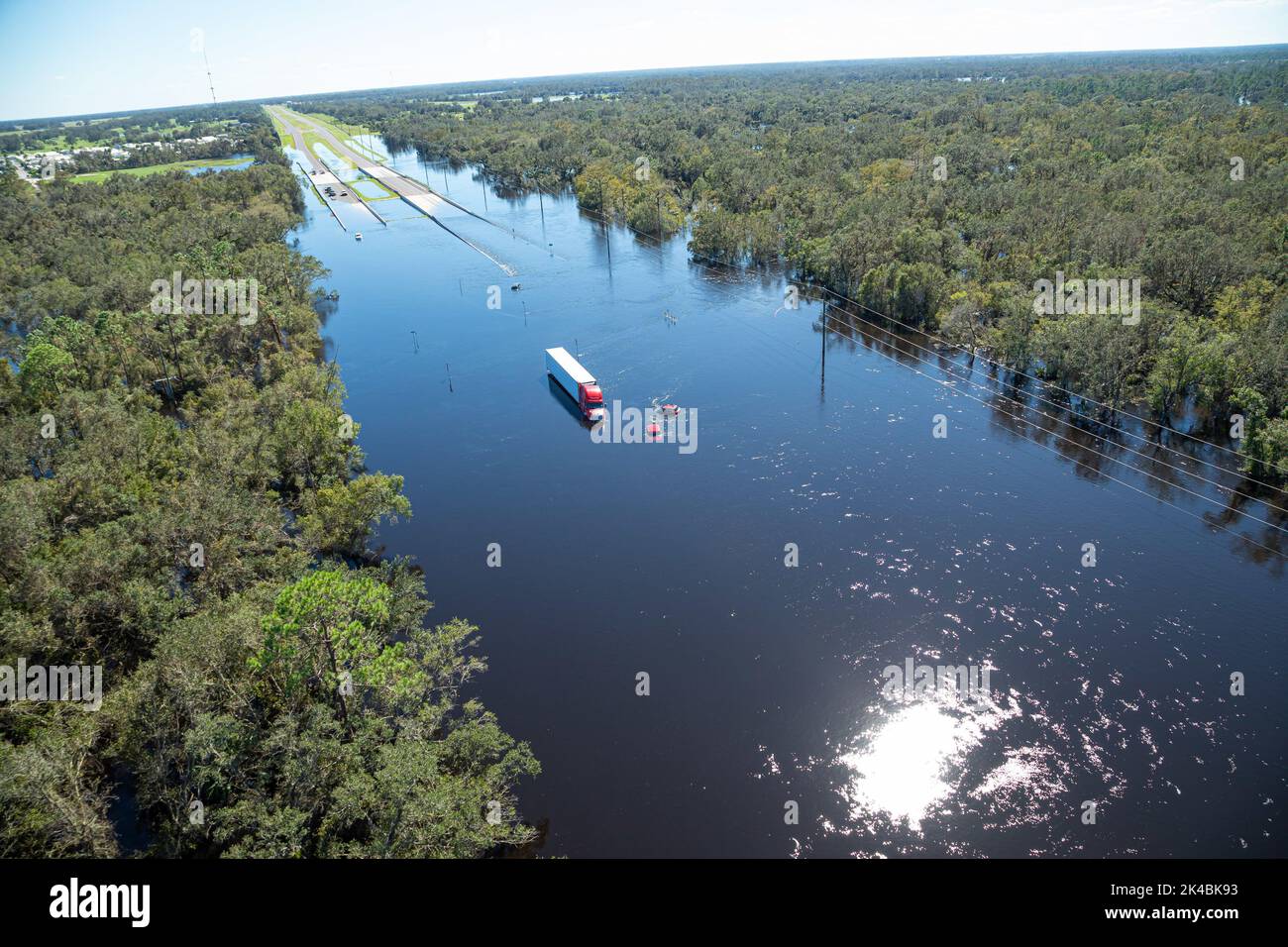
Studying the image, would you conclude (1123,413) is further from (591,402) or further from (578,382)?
(578,382)

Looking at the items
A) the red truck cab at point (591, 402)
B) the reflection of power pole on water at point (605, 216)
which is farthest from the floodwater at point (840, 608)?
the reflection of power pole on water at point (605, 216)

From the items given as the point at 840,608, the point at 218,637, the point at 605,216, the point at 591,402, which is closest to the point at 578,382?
the point at 591,402

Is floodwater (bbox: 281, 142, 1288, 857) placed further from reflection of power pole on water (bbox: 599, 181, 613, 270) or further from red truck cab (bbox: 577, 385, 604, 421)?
reflection of power pole on water (bbox: 599, 181, 613, 270)

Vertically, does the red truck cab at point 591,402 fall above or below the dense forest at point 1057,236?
below

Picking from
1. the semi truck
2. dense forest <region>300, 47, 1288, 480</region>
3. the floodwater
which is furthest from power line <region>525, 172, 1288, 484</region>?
the semi truck

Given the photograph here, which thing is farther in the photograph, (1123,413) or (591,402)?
(591,402)

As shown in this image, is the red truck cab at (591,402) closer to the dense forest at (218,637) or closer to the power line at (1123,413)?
the dense forest at (218,637)

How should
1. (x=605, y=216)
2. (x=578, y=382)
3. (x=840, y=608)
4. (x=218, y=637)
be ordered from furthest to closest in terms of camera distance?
(x=605, y=216) → (x=578, y=382) → (x=840, y=608) → (x=218, y=637)
